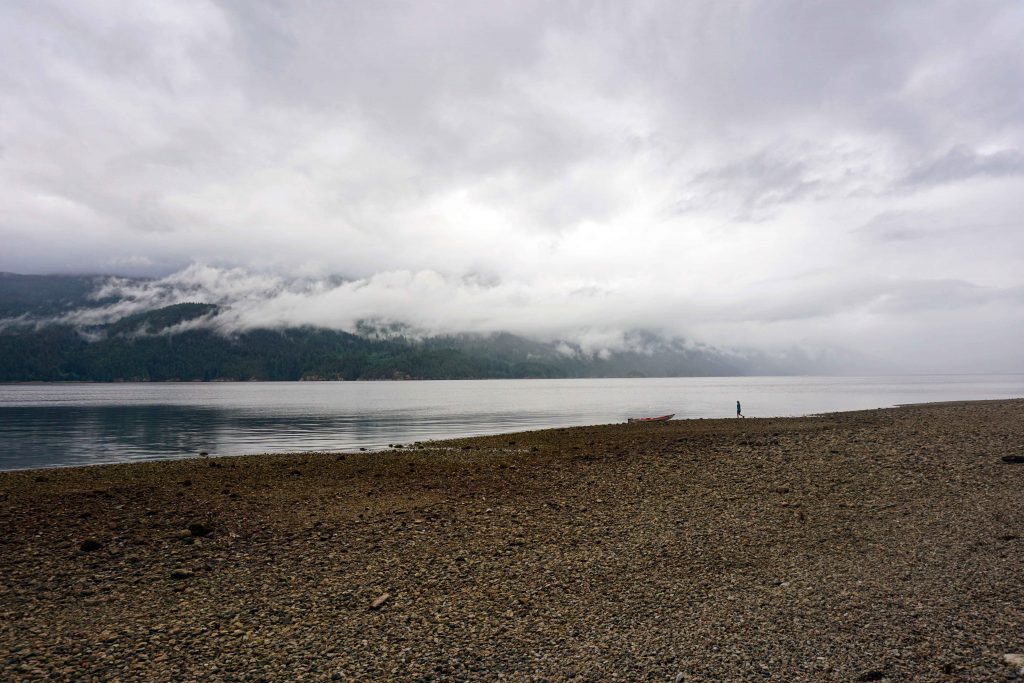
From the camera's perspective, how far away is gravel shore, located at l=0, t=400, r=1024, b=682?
8.61 m

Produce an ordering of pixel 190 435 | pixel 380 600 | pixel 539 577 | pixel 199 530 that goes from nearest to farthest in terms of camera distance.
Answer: pixel 380 600 < pixel 539 577 < pixel 199 530 < pixel 190 435

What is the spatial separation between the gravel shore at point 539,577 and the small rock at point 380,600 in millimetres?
54

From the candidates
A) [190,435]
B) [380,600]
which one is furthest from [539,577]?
[190,435]

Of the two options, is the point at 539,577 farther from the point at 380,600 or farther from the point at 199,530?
the point at 199,530

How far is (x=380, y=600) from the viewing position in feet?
36.2

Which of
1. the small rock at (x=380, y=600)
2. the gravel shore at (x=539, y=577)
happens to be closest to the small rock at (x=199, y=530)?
the gravel shore at (x=539, y=577)

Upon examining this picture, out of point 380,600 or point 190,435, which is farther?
point 190,435

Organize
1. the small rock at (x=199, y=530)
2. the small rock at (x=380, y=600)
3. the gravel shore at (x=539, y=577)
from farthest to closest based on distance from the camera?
1. the small rock at (x=199, y=530)
2. the small rock at (x=380, y=600)
3. the gravel shore at (x=539, y=577)

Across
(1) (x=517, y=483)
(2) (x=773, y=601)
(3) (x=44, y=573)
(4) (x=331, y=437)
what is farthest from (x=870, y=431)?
(4) (x=331, y=437)

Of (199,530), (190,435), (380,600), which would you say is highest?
(199,530)

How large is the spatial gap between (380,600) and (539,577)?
124 inches

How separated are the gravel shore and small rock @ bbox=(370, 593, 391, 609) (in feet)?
0.18

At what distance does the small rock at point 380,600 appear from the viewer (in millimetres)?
10867

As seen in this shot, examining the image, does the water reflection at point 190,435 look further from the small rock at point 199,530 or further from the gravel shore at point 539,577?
the small rock at point 199,530
